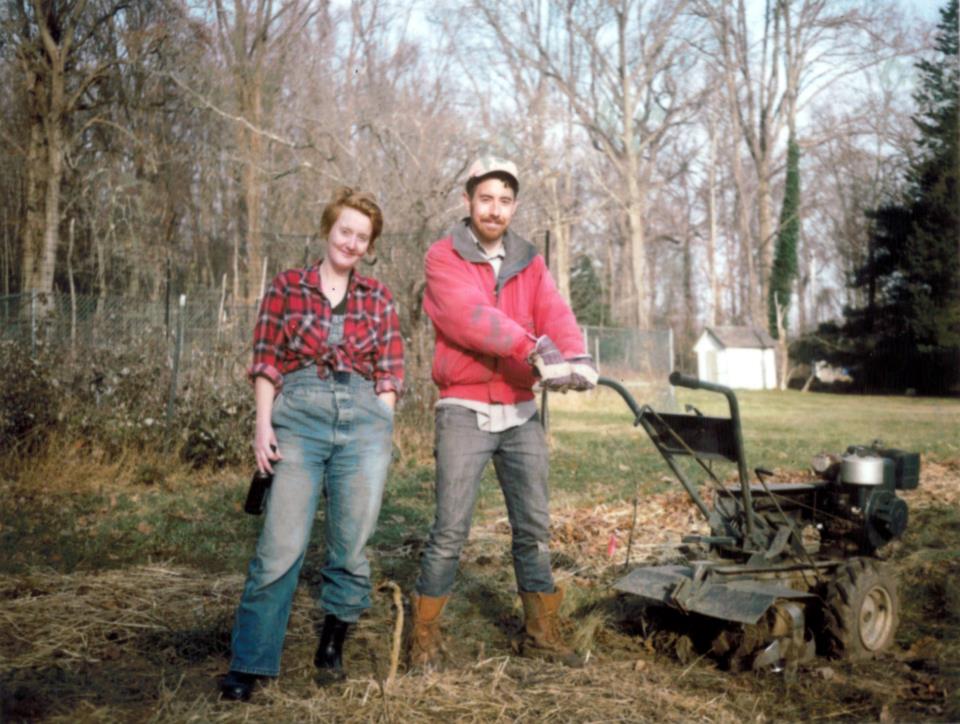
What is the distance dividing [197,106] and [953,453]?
7.53m

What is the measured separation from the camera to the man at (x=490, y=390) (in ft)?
10.9

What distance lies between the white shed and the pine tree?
15.2 m

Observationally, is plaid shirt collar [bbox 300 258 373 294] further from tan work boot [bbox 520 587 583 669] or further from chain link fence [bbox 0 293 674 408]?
chain link fence [bbox 0 293 674 408]

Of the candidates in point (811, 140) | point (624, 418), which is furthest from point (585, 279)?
point (624, 418)

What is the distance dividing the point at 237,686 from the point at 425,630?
732 mm

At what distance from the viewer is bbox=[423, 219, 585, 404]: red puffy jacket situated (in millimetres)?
3252

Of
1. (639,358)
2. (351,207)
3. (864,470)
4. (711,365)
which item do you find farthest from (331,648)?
(711,365)

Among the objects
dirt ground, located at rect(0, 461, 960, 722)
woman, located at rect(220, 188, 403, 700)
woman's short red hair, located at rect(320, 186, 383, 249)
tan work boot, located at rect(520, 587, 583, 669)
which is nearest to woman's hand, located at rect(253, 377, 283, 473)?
woman, located at rect(220, 188, 403, 700)

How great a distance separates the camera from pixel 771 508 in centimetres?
394

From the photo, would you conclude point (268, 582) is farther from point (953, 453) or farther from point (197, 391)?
point (953, 453)

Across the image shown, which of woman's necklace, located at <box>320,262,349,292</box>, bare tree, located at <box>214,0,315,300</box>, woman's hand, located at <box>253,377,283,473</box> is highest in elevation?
bare tree, located at <box>214,0,315,300</box>

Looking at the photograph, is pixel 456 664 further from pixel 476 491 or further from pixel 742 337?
pixel 742 337

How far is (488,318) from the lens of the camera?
3.25 meters

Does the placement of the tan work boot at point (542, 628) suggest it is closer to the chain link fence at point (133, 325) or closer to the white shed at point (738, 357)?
the chain link fence at point (133, 325)
